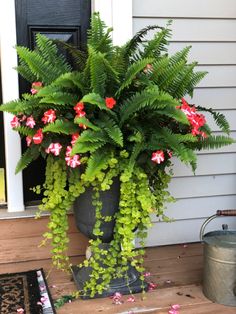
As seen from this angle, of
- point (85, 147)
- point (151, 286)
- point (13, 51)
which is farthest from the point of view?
point (13, 51)

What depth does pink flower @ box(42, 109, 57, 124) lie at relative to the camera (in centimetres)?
206

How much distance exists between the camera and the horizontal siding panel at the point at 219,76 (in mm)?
2898

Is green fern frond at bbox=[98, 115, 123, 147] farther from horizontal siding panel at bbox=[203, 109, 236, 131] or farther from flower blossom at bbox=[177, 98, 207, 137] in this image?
horizontal siding panel at bbox=[203, 109, 236, 131]

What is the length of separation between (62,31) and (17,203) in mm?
1072

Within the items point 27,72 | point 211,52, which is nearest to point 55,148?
point 27,72

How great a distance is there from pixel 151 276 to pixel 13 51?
4.95 feet

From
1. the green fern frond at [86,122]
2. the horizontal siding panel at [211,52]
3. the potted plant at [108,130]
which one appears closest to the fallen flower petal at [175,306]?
the potted plant at [108,130]

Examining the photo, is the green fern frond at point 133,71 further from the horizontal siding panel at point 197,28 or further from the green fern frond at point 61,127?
the horizontal siding panel at point 197,28

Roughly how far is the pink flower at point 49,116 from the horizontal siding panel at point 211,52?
1.07 m

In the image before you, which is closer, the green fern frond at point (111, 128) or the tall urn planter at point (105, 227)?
the green fern frond at point (111, 128)

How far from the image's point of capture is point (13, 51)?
257 centimetres

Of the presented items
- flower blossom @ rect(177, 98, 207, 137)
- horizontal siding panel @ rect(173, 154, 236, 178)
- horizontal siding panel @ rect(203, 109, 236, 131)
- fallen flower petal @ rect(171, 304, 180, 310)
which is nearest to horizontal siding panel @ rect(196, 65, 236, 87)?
horizontal siding panel @ rect(203, 109, 236, 131)

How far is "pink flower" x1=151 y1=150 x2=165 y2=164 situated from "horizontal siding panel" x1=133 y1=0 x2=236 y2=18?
1.03 meters

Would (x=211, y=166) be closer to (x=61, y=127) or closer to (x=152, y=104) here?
(x=152, y=104)
